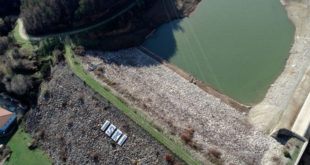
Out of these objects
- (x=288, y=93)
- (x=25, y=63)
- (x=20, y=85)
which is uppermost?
(x=25, y=63)

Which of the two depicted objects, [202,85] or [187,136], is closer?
[187,136]

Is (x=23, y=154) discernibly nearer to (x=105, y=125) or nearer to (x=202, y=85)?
(x=105, y=125)

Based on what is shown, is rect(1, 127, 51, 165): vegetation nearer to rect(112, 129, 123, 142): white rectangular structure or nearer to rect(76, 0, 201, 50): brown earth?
rect(112, 129, 123, 142): white rectangular structure

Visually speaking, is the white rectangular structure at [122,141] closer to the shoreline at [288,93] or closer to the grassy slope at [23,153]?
the grassy slope at [23,153]

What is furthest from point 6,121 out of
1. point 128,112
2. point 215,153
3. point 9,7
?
point 9,7

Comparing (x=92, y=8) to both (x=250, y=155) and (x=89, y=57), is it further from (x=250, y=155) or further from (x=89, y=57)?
(x=250, y=155)

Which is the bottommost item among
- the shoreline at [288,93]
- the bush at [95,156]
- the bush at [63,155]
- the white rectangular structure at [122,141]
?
the shoreline at [288,93]

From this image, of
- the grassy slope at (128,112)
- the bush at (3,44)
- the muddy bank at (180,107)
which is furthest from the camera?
the bush at (3,44)

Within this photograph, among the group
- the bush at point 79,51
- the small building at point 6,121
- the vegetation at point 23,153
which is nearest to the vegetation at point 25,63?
the bush at point 79,51
